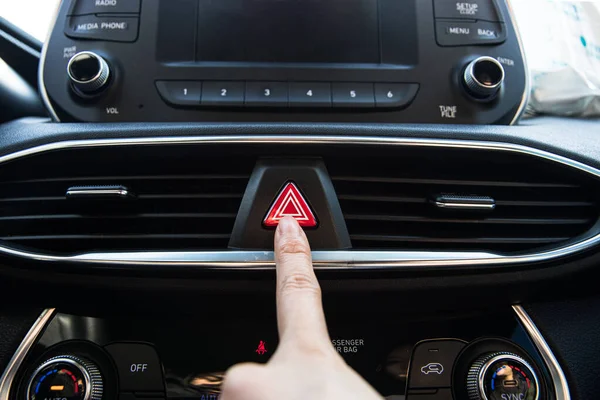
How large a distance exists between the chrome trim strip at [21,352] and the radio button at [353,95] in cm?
68

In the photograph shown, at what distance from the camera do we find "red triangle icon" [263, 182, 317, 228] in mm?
793

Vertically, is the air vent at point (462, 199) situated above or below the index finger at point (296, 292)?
above

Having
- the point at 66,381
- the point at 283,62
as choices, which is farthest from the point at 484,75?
the point at 66,381

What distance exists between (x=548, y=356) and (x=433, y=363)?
0.22 meters

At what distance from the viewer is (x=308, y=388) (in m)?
0.50

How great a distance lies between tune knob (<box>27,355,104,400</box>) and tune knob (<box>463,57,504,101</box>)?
88 centimetres

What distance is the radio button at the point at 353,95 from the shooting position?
2.97 feet

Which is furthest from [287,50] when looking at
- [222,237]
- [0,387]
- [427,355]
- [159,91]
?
[0,387]

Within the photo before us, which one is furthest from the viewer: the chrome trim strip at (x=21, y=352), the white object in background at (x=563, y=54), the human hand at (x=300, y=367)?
the white object in background at (x=563, y=54)

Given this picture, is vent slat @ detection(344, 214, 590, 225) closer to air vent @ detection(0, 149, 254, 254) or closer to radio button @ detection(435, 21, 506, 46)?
air vent @ detection(0, 149, 254, 254)

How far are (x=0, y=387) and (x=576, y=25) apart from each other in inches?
64.4

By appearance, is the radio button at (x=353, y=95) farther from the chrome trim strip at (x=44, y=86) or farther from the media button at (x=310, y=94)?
the chrome trim strip at (x=44, y=86)

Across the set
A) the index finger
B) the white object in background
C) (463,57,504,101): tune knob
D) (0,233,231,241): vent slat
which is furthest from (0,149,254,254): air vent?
the white object in background

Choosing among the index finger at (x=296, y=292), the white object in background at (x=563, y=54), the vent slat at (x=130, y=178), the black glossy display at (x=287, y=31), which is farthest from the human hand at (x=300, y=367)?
the white object in background at (x=563, y=54)
